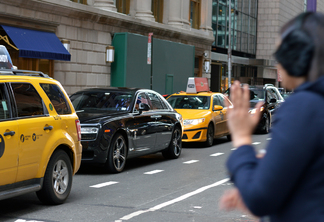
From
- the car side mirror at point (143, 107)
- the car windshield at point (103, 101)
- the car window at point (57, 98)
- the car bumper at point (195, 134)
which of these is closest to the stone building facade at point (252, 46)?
the car bumper at point (195, 134)

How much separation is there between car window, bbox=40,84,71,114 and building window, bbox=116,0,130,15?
19.3 m

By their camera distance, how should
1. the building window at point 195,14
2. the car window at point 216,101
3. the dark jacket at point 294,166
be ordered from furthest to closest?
1. the building window at point 195,14
2. the car window at point 216,101
3. the dark jacket at point 294,166

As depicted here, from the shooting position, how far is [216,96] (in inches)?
635

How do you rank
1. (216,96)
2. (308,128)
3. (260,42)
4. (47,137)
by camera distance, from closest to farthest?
(308,128)
(47,137)
(216,96)
(260,42)

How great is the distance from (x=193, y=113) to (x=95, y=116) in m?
5.72

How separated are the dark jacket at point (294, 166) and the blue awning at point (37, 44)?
17047 millimetres

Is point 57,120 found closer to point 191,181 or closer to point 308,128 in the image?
point 191,181

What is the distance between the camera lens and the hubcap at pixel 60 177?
22.3 ft

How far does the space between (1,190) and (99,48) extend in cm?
1817

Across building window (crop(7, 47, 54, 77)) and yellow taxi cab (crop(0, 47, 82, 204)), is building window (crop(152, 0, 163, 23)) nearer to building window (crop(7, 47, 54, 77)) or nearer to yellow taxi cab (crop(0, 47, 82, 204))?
building window (crop(7, 47, 54, 77))

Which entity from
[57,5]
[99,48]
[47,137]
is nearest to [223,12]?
[99,48]

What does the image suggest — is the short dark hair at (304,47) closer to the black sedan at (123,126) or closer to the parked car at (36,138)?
the parked car at (36,138)

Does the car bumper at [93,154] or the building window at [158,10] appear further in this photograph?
the building window at [158,10]

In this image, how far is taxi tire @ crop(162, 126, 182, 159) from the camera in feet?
39.5
